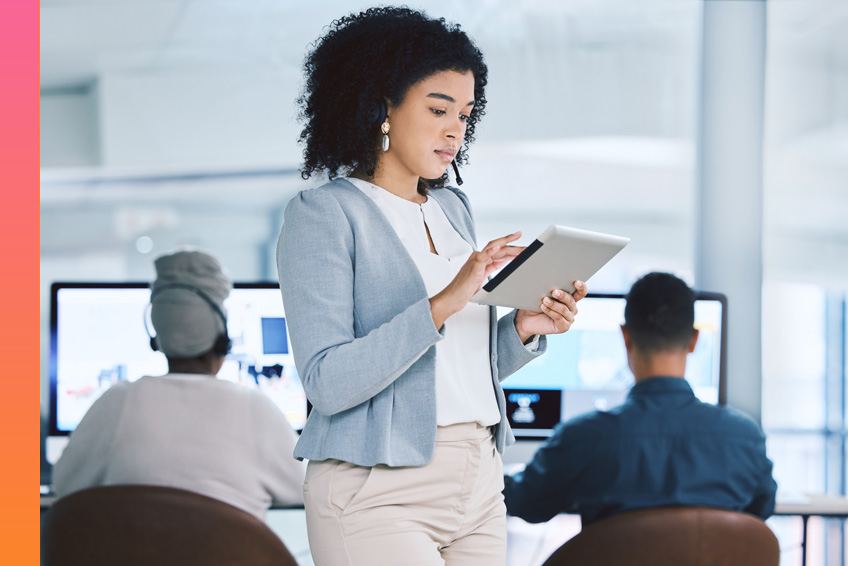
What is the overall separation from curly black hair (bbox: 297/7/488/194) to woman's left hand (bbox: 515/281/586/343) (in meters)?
0.29

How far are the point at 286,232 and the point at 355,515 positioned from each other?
421 mm

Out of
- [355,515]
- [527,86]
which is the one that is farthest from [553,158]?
[355,515]

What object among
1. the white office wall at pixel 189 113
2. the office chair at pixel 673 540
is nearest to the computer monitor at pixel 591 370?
the office chair at pixel 673 540

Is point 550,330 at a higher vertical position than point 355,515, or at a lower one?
higher

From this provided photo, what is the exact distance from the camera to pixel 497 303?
1.11 metres

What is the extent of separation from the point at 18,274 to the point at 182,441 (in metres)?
0.46

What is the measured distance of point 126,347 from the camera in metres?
2.21

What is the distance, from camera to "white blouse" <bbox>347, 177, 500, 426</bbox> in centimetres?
111

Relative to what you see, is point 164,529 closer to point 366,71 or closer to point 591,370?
point 366,71

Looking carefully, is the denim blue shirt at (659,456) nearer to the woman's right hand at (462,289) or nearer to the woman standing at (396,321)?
the woman standing at (396,321)

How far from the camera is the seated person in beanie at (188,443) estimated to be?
1562 mm

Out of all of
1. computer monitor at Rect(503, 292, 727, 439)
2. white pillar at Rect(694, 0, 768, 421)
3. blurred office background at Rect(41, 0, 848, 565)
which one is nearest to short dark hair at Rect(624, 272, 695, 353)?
computer monitor at Rect(503, 292, 727, 439)

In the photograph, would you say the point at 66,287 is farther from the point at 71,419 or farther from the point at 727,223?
the point at 727,223

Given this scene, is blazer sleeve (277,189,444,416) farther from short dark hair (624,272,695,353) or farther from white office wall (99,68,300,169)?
white office wall (99,68,300,169)
